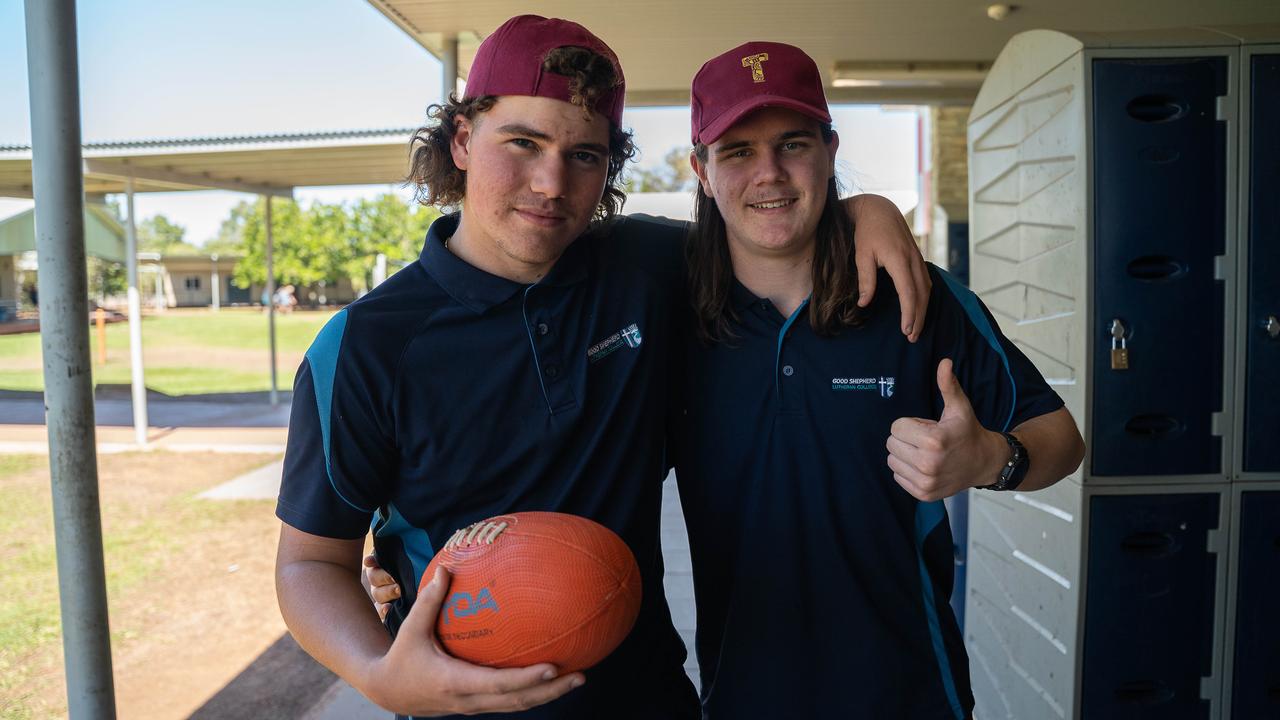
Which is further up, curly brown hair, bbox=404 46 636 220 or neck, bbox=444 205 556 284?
curly brown hair, bbox=404 46 636 220

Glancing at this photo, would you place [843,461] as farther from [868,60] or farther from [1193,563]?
[868,60]

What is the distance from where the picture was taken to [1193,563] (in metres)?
2.71

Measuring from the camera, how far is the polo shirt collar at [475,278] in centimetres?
160

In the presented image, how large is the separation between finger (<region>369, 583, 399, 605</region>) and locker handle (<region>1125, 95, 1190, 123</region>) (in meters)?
2.45

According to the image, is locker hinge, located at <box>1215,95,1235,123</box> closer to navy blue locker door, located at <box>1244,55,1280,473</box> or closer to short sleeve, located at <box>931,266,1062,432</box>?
navy blue locker door, located at <box>1244,55,1280,473</box>

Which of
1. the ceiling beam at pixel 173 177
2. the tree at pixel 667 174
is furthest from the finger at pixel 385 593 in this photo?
the tree at pixel 667 174

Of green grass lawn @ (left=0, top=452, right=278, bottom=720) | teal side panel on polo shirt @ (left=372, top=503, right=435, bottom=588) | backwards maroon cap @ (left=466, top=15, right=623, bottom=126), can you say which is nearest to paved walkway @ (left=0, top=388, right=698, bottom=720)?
green grass lawn @ (left=0, top=452, right=278, bottom=720)

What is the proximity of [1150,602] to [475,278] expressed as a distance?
2.38 metres

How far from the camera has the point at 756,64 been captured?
71.2 inches

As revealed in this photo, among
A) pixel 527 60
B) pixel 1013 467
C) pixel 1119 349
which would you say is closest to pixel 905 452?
pixel 1013 467

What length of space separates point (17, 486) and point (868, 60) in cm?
866

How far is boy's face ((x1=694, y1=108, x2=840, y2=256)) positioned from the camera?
5.80 feet

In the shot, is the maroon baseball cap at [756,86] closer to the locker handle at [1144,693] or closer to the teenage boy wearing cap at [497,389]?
the teenage boy wearing cap at [497,389]

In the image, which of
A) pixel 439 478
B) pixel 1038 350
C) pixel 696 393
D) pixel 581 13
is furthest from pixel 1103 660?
pixel 581 13
